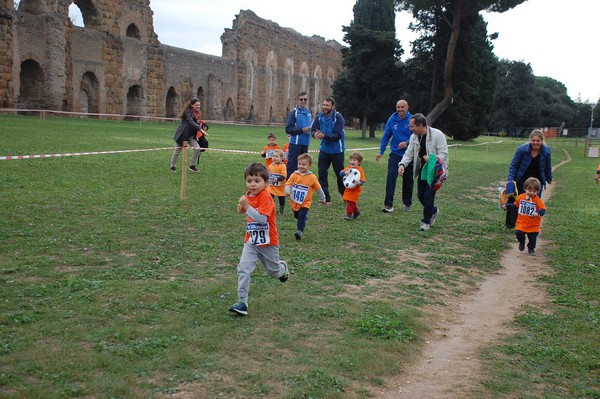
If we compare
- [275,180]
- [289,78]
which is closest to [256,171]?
[275,180]

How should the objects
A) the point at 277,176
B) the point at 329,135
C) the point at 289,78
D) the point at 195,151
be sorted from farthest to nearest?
the point at 289,78
the point at 195,151
the point at 329,135
the point at 277,176

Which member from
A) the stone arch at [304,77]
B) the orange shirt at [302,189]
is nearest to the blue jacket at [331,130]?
the orange shirt at [302,189]

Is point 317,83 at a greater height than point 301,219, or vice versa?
point 317,83

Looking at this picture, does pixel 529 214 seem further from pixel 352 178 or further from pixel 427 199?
pixel 352 178

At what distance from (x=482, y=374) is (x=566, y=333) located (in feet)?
4.35

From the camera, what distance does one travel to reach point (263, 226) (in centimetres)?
538

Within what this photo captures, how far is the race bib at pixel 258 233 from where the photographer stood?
17.6ft

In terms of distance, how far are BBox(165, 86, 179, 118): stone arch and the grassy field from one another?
1318 inches

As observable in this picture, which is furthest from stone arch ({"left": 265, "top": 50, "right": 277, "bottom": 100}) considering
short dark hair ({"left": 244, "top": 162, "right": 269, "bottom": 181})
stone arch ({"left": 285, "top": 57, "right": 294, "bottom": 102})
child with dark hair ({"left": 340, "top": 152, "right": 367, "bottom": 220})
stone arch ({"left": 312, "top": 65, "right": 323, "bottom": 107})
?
short dark hair ({"left": 244, "top": 162, "right": 269, "bottom": 181})

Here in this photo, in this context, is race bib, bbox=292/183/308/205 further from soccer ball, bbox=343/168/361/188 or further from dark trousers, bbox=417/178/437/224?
dark trousers, bbox=417/178/437/224

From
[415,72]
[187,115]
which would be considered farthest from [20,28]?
[415,72]

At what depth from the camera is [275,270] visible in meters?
5.60

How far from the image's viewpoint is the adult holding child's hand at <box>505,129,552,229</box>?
9148 millimetres

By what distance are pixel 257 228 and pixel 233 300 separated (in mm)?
635
